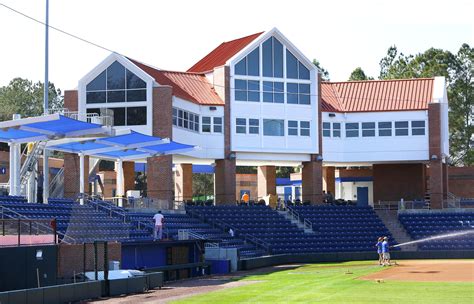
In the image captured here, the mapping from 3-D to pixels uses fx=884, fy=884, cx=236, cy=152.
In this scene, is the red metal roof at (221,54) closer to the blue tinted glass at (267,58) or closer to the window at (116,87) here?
the blue tinted glass at (267,58)

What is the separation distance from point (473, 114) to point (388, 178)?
27.2 m

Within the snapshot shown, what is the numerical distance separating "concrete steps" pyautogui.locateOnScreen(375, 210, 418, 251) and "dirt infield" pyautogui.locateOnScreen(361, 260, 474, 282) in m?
6.74

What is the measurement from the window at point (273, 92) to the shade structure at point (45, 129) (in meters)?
26.4

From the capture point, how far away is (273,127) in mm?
69250

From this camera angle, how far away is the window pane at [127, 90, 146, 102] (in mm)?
61156

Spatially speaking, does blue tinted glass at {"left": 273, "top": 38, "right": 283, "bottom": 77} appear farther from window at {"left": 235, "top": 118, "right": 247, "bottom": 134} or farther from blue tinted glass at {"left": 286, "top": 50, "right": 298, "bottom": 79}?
window at {"left": 235, "top": 118, "right": 247, "bottom": 134}

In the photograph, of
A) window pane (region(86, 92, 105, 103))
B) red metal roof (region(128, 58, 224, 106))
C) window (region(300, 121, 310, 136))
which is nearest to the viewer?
window pane (region(86, 92, 105, 103))

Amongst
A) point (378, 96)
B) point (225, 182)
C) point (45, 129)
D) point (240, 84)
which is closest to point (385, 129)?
Result: point (378, 96)

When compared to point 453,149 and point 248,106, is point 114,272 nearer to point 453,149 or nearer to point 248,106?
point 248,106

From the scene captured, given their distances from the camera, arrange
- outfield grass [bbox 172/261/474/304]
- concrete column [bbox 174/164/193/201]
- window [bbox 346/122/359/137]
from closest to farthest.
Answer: outfield grass [bbox 172/261/474/304]
concrete column [bbox 174/164/193/201]
window [bbox 346/122/359/137]

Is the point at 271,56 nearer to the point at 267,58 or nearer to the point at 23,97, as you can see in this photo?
the point at 267,58

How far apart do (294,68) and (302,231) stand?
13.8m

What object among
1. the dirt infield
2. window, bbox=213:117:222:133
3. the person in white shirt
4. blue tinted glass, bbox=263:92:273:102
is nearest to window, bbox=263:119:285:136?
blue tinted glass, bbox=263:92:273:102

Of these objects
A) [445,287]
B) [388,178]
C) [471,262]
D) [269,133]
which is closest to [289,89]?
[269,133]
